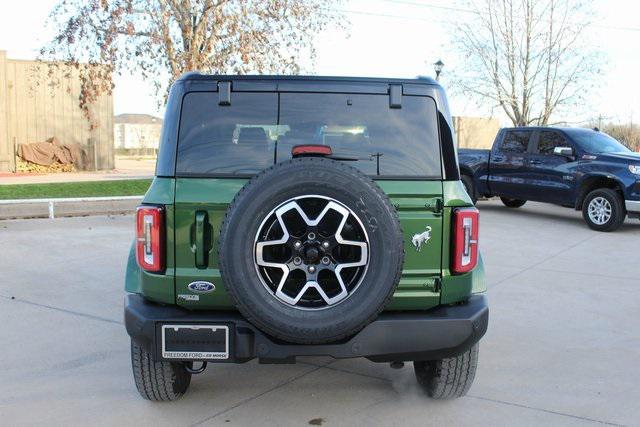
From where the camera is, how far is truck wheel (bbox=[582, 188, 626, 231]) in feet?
37.1

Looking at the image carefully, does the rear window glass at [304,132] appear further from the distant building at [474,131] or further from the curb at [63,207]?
the distant building at [474,131]

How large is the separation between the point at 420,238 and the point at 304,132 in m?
0.86

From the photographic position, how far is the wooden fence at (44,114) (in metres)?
24.6

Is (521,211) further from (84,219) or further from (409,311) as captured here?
(409,311)

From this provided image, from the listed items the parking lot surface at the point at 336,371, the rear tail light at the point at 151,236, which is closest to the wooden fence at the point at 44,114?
the parking lot surface at the point at 336,371

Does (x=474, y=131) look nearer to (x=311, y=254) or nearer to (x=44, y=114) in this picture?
(x=44, y=114)

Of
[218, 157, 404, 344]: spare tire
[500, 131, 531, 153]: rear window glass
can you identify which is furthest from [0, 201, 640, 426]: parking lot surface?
[500, 131, 531, 153]: rear window glass

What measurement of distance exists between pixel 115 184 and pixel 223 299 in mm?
15581

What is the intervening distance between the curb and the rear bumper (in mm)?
9399

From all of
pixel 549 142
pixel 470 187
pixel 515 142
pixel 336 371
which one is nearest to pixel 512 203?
pixel 470 187

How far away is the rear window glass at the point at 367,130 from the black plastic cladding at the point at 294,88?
0.13ft

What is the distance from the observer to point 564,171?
12172 mm

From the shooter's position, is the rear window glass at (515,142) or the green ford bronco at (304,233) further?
the rear window glass at (515,142)

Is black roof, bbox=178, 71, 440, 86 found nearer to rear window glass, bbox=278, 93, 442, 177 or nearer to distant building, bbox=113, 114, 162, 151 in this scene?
rear window glass, bbox=278, 93, 442, 177
